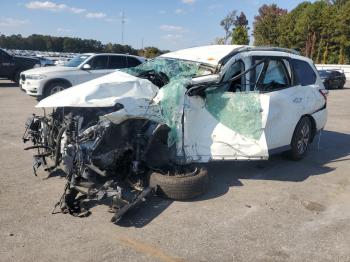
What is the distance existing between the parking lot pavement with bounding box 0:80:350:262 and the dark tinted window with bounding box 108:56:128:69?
782 centimetres

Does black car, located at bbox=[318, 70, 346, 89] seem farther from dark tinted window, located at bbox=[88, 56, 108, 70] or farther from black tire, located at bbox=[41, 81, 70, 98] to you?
black tire, located at bbox=[41, 81, 70, 98]

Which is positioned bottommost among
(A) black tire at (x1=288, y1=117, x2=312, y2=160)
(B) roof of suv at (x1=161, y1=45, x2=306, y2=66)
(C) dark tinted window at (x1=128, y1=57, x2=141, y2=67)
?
(A) black tire at (x1=288, y1=117, x2=312, y2=160)

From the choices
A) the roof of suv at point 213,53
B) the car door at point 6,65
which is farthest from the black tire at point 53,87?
the car door at point 6,65

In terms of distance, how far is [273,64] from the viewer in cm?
678

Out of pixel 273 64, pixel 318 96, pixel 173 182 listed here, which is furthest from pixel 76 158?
pixel 318 96

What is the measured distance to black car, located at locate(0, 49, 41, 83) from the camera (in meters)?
19.1

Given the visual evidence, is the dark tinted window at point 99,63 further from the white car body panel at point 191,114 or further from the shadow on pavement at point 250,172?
the shadow on pavement at point 250,172

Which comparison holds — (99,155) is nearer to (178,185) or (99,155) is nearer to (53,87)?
(178,185)

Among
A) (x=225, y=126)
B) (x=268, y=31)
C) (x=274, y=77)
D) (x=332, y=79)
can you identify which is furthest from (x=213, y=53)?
(x=268, y=31)

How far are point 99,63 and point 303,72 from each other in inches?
316

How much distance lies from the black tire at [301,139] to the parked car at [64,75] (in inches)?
316

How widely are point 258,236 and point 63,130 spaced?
2623mm

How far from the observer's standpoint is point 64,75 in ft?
42.8

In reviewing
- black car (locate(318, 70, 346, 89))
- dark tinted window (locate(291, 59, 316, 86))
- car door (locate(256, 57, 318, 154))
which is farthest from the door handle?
black car (locate(318, 70, 346, 89))
